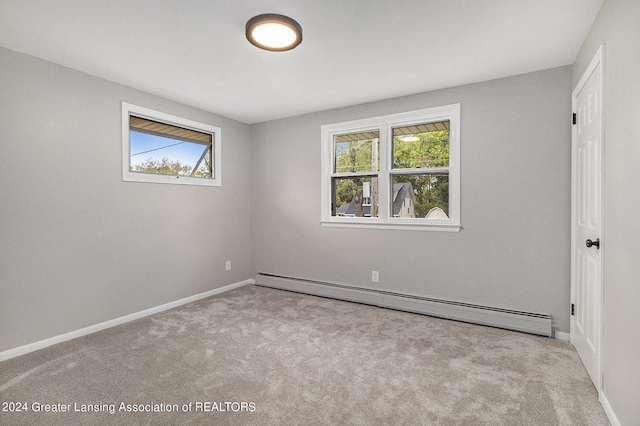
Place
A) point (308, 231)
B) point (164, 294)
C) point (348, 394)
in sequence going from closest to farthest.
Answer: point (348, 394) < point (164, 294) < point (308, 231)

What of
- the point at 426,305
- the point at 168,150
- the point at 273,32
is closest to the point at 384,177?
the point at 426,305

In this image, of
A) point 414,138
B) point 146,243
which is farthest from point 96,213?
point 414,138

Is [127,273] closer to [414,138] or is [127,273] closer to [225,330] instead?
[225,330]

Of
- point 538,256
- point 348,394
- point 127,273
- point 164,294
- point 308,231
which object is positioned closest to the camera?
point 348,394

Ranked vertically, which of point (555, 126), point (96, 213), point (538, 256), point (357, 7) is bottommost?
point (538, 256)

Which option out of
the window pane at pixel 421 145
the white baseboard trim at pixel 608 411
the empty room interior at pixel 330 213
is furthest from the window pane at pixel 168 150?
the white baseboard trim at pixel 608 411

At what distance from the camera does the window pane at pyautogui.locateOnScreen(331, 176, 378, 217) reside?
4.01 metres

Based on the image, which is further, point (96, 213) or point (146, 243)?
point (146, 243)

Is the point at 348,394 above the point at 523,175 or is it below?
below

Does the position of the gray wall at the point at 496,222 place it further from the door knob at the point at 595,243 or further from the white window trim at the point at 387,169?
the door knob at the point at 595,243

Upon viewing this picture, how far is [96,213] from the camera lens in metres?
3.09

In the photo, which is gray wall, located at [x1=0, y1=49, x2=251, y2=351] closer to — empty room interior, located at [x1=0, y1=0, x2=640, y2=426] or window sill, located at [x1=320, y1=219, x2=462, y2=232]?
empty room interior, located at [x1=0, y1=0, x2=640, y2=426]

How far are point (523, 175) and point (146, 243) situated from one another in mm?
4064

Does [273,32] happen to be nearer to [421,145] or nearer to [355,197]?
[421,145]
